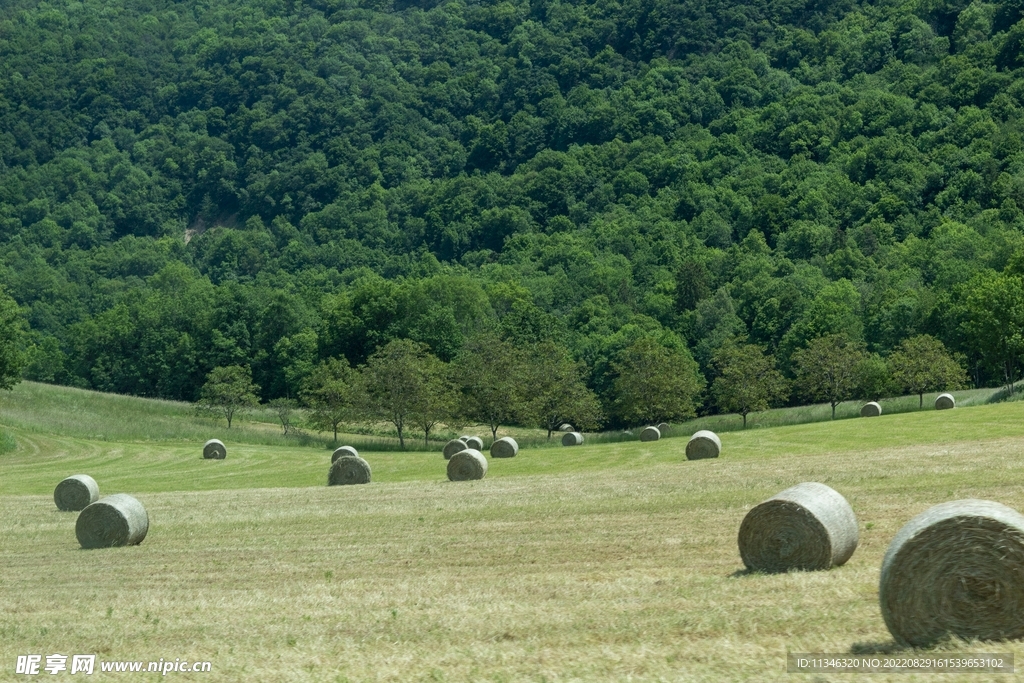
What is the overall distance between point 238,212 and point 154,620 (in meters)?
184

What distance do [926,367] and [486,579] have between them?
64.2 m

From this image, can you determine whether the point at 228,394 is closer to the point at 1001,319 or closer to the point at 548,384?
the point at 548,384

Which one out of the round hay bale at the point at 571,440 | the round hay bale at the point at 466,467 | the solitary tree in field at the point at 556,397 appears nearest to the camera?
the round hay bale at the point at 466,467

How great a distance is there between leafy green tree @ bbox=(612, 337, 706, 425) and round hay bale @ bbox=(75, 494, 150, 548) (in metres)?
62.2

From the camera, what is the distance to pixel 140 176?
198 meters

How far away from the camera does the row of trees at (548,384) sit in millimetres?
73125

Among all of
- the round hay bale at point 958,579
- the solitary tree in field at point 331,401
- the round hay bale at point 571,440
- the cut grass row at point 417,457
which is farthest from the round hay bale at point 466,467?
the solitary tree in field at point 331,401

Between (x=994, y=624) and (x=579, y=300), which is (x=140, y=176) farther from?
(x=994, y=624)

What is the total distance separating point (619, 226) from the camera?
154 meters

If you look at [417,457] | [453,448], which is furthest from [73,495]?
[417,457]

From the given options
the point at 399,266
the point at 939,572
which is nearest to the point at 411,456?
the point at 939,572

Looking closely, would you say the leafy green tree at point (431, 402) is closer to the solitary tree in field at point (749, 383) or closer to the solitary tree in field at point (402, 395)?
the solitary tree in field at point (402, 395)

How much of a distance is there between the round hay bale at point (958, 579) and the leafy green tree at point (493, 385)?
60822 millimetres

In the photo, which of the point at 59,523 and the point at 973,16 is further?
the point at 973,16
